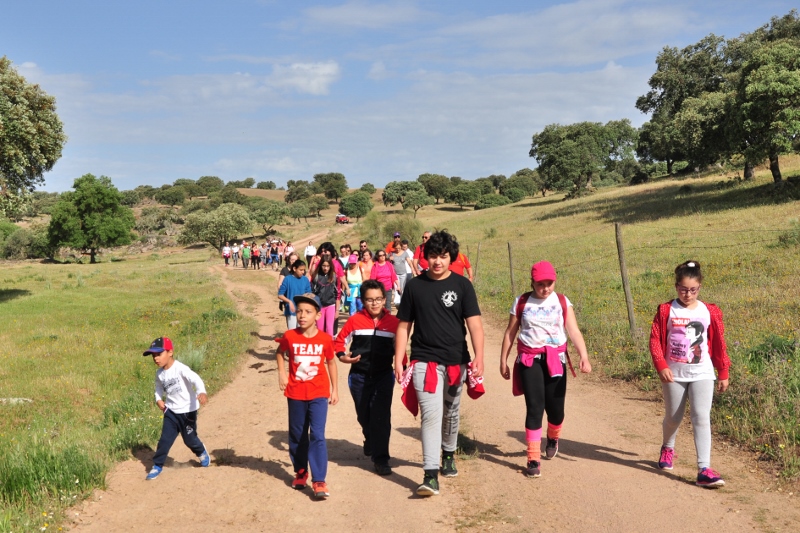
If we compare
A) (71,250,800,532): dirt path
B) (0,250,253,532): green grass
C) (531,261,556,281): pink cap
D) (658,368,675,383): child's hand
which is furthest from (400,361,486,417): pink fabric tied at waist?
(0,250,253,532): green grass

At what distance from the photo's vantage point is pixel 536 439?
575 centimetres

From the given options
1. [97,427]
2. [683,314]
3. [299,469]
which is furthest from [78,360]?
[683,314]

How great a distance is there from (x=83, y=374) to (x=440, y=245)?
9.82 metres

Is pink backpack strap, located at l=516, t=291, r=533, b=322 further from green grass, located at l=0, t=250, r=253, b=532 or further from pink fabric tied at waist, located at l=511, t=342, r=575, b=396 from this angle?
green grass, located at l=0, t=250, r=253, b=532

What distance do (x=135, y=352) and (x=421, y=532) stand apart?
38.0 ft

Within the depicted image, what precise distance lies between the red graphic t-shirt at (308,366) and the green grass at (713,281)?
4.04 m

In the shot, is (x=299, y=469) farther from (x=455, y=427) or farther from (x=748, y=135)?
(x=748, y=135)

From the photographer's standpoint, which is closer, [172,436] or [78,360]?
[172,436]

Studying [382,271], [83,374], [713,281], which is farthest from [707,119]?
[83,374]

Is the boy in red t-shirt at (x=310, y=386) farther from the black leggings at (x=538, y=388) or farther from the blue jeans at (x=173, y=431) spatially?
the black leggings at (x=538, y=388)

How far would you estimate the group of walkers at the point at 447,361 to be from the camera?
5.30 m

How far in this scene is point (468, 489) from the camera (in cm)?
554

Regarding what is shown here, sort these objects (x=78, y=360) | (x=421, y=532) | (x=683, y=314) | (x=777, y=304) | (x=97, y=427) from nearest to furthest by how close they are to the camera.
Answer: (x=421, y=532) < (x=683, y=314) < (x=97, y=427) < (x=777, y=304) < (x=78, y=360)

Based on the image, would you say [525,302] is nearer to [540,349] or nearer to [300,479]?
[540,349]
